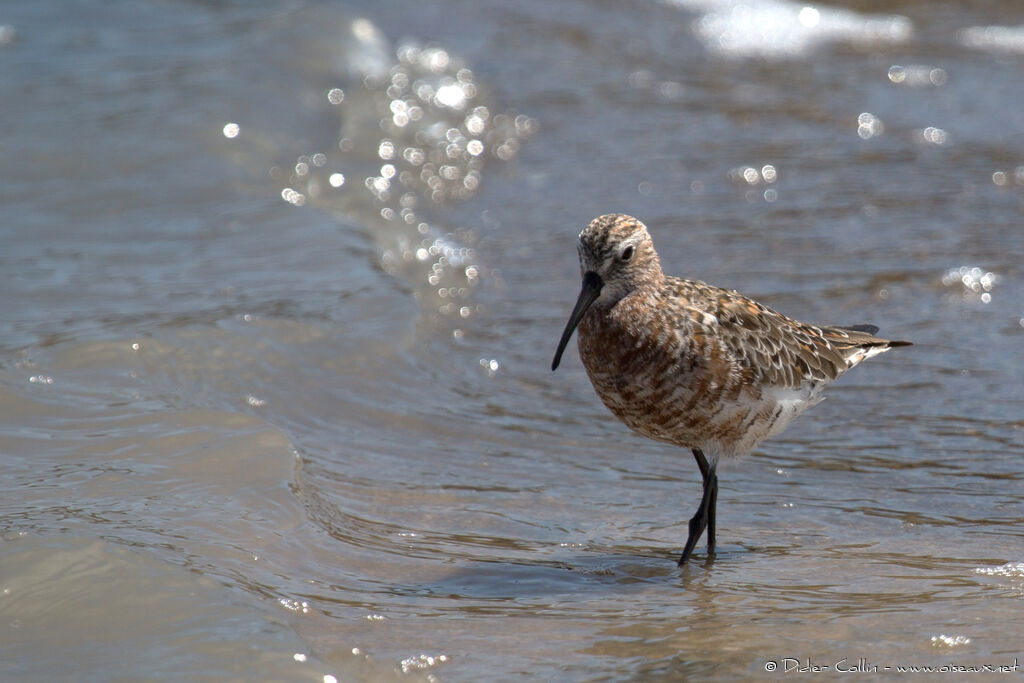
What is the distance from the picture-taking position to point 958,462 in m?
7.35

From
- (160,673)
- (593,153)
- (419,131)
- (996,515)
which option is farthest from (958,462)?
(419,131)

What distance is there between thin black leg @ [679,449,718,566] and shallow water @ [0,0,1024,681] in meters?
0.09

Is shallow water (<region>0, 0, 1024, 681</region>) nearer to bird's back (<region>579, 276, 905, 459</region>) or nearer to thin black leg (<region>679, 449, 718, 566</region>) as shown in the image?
thin black leg (<region>679, 449, 718, 566</region>)

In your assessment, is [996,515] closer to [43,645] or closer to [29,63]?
[43,645]

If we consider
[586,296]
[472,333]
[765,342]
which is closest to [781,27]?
[472,333]

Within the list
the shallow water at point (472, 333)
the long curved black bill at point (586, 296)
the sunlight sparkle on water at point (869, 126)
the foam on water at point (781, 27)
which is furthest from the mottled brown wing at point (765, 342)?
the foam on water at point (781, 27)

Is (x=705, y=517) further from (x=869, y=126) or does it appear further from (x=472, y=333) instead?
(x=869, y=126)

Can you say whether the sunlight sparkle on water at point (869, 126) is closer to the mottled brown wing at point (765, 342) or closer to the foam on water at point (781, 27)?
the foam on water at point (781, 27)

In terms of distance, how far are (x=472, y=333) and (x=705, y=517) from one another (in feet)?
11.4

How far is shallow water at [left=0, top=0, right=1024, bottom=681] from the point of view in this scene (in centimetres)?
541

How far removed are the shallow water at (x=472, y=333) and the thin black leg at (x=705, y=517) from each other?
3.6 inches

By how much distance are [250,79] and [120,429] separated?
7.80m

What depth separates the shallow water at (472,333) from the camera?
5414 millimetres

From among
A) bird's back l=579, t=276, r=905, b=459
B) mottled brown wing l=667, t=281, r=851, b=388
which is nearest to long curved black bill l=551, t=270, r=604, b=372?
bird's back l=579, t=276, r=905, b=459
